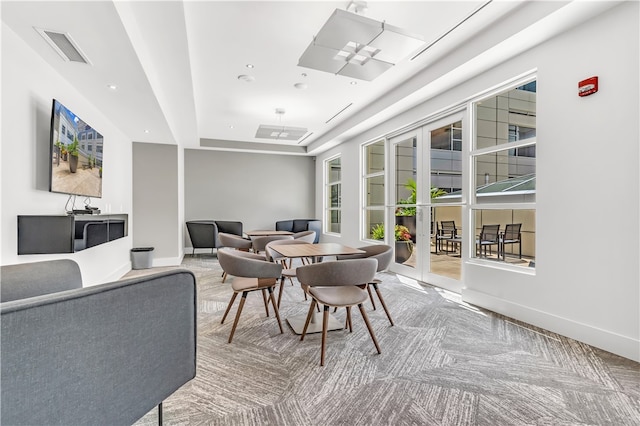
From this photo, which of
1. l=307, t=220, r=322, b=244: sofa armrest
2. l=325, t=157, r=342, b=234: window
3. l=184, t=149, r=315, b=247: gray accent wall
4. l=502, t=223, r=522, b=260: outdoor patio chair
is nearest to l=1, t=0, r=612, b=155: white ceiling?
l=502, t=223, r=522, b=260: outdoor patio chair

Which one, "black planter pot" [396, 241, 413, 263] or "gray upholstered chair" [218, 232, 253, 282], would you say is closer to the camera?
"gray upholstered chair" [218, 232, 253, 282]

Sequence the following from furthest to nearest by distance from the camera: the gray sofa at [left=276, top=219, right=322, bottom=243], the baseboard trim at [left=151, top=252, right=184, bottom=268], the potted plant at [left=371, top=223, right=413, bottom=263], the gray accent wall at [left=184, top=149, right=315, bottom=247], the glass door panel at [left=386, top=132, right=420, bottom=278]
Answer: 1. the gray sofa at [left=276, top=219, right=322, bottom=243]
2. the gray accent wall at [left=184, top=149, right=315, bottom=247]
3. the baseboard trim at [left=151, top=252, right=184, bottom=268]
4. the potted plant at [left=371, top=223, right=413, bottom=263]
5. the glass door panel at [left=386, top=132, right=420, bottom=278]

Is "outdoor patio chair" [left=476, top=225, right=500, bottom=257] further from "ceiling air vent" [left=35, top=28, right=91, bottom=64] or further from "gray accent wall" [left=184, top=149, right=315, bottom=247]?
"gray accent wall" [left=184, top=149, right=315, bottom=247]

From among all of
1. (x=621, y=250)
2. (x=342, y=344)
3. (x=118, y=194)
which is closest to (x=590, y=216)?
(x=621, y=250)

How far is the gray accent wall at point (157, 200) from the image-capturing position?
6.32m

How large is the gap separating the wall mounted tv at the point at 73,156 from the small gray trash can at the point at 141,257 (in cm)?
206

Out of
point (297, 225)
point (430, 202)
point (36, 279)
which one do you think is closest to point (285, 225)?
point (297, 225)

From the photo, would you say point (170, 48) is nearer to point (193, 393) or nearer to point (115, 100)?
point (115, 100)

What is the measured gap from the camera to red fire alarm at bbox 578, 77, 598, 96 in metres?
2.70

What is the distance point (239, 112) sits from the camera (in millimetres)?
6016

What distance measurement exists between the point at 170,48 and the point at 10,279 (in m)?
Result: 2.50

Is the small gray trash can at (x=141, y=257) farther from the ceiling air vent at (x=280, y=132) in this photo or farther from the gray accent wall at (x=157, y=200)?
the ceiling air vent at (x=280, y=132)

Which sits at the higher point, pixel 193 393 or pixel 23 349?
pixel 23 349

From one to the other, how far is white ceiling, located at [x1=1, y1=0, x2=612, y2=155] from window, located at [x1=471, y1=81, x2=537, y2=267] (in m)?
0.57
